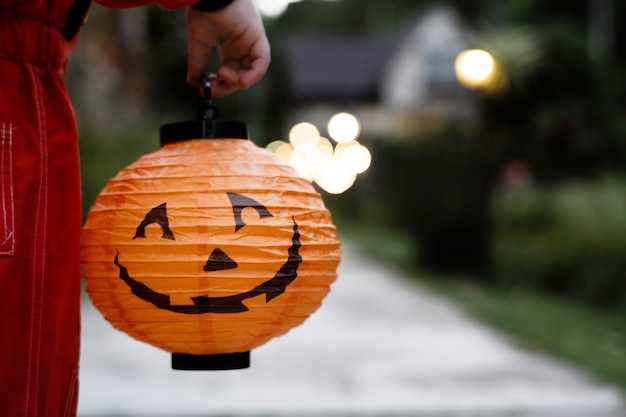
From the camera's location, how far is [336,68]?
1503 inches

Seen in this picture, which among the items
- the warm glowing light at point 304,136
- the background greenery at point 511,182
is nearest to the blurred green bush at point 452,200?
the background greenery at point 511,182

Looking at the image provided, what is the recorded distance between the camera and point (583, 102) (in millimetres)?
13992

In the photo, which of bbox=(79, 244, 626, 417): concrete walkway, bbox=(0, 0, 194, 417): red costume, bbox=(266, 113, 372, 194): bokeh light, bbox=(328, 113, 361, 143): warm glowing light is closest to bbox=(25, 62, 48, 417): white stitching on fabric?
bbox=(0, 0, 194, 417): red costume

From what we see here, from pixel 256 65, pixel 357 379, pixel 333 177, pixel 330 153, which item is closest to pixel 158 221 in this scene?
pixel 256 65

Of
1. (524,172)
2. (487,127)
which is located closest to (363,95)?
(524,172)

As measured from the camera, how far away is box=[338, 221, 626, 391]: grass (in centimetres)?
632

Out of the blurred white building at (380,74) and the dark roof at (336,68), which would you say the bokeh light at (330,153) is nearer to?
the blurred white building at (380,74)

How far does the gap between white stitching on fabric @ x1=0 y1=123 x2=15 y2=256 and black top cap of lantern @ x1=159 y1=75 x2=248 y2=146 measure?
418 millimetres

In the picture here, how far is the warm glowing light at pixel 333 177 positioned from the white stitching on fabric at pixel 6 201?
81.9 ft

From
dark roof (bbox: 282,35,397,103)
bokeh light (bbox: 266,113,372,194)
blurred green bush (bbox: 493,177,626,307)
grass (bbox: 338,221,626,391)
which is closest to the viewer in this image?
grass (bbox: 338,221,626,391)

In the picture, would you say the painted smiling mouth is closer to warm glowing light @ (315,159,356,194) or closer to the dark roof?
warm glowing light @ (315,159,356,194)

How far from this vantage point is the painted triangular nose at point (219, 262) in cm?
157

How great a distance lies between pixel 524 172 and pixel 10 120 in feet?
49.2

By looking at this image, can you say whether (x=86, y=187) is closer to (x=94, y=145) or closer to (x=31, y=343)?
(x=94, y=145)
